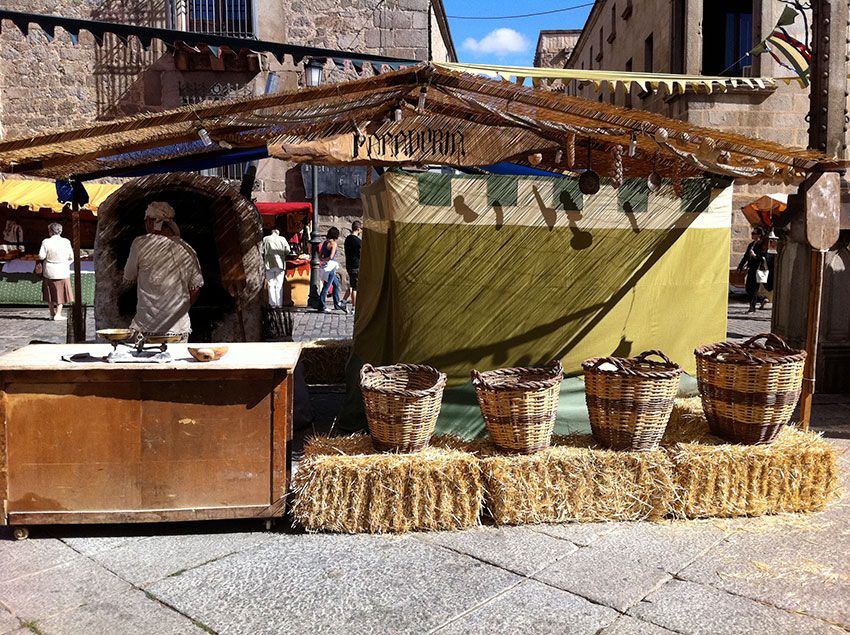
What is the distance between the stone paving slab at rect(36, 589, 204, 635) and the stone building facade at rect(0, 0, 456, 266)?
14.7m

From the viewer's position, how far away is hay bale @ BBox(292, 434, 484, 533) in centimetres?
384

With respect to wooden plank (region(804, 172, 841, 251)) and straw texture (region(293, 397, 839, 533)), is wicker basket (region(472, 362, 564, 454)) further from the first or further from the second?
wooden plank (region(804, 172, 841, 251))

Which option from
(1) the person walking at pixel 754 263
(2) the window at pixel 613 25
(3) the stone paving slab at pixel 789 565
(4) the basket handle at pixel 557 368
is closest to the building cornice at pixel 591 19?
(2) the window at pixel 613 25

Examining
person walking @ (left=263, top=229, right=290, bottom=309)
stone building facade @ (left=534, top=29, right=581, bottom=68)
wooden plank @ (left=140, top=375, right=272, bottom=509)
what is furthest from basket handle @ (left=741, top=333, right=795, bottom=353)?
stone building facade @ (left=534, top=29, right=581, bottom=68)

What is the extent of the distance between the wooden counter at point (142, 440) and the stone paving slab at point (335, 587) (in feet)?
1.44

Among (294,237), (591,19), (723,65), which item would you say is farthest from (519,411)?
(591,19)

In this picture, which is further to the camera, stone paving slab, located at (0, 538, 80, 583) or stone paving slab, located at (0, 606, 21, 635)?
stone paving slab, located at (0, 538, 80, 583)

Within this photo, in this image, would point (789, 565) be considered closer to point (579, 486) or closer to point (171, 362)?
point (579, 486)

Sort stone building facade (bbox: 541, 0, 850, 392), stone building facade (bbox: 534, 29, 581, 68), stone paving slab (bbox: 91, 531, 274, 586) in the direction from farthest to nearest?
stone building facade (bbox: 534, 29, 581, 68)
stone building facade (bbox: 541, 0, 850, 392)
stone paving slab (bbox: 91, 531, 274, 586)

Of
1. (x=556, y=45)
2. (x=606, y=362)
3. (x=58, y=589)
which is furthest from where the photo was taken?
(x=556, y=45)

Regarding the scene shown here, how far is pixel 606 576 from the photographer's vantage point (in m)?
3.40

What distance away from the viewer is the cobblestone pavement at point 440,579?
2.98 metres

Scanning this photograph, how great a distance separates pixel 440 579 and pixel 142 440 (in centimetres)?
172

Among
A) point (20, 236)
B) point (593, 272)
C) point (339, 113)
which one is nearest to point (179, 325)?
point (339, 113)
